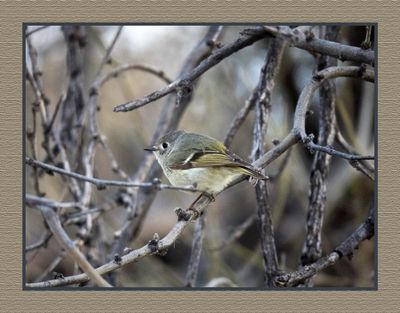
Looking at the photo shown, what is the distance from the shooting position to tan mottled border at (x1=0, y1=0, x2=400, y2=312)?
2.32 metres

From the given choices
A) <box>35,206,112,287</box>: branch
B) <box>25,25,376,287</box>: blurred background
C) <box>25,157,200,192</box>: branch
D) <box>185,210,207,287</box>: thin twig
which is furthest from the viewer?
<box>25,25,376,287</box>: blurred background

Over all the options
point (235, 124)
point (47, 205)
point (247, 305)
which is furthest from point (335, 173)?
point (47, 205)

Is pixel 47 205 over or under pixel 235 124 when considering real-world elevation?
under

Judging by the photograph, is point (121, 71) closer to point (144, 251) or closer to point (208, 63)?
point (208, 63)

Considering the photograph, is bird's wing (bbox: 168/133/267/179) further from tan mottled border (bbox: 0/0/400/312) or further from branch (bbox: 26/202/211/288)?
tan mottled border (bbox: 0/0/400/312)

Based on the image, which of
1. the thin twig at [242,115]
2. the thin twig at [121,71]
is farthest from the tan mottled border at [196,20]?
the thin twig at [121,71]

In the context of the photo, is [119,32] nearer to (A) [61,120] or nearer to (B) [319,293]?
(A) [61,120]

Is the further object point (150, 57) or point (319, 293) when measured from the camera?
point (150, 57)

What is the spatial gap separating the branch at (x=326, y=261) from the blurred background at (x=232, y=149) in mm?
728

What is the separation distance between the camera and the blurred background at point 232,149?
3133 mm

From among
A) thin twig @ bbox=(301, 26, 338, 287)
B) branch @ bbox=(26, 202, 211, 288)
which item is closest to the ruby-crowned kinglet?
branch @ bbox=(26, 202, 211, 288)

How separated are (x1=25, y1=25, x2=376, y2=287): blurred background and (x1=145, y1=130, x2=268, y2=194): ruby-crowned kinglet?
71cm

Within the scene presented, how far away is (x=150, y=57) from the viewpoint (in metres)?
3.16

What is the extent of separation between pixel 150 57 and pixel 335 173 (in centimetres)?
116
